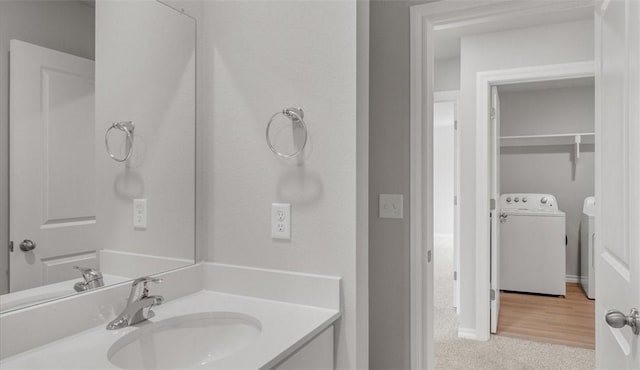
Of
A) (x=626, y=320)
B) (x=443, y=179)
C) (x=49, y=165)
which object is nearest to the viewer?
(x=626, y=320)

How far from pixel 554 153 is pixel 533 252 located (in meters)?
1.47

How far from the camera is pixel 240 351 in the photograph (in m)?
0.98

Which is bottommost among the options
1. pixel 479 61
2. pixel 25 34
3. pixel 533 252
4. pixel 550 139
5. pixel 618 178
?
pixel 533 252

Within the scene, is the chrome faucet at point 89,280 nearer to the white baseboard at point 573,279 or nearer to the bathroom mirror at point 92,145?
the bathroom mirror at point 92,145

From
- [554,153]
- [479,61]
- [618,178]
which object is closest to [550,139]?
Answer: [554,153]

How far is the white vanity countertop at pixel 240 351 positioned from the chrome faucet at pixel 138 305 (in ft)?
0.08

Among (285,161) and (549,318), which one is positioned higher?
(285,161)

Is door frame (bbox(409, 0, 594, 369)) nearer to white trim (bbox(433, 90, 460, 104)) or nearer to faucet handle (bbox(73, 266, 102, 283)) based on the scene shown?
faucet handle (bbox(73, 266, 102, 283))

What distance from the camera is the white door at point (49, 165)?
3.22ft

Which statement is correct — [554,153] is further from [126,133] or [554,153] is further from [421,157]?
[126,133]

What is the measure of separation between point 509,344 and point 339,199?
2544mm

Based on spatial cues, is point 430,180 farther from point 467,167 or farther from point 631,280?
point 467,167

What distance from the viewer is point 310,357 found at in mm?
1144

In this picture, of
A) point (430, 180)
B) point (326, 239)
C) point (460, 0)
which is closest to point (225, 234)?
point (326, 239)
